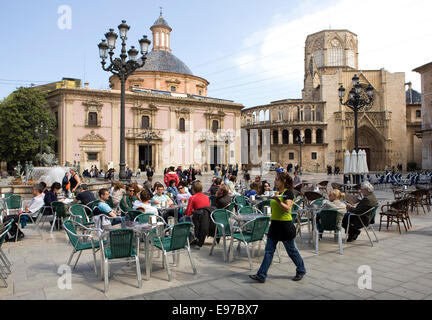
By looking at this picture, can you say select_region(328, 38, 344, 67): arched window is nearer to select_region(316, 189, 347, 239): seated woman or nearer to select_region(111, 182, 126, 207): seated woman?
select_region(111, 182, 126, 207): seated woman

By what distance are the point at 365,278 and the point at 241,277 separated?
164 cm

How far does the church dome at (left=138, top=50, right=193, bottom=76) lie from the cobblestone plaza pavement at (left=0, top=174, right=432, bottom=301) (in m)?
34.2

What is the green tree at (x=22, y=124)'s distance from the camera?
1140 inches

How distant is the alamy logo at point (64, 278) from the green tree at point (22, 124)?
27506 millimetres

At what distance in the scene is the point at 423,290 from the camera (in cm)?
407

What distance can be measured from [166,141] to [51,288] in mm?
Result: 30949

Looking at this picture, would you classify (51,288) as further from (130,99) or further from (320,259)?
(130,99)

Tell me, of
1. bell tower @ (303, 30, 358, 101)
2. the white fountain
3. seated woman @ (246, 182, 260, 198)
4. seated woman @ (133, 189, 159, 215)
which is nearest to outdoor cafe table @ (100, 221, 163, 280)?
seated woman @ (133, 189, 159, 215)

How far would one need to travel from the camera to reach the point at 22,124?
29.0m

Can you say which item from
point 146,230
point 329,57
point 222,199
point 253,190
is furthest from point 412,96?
point 146,230

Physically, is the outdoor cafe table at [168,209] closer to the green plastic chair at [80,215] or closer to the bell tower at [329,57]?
the green plastic chair at [80,215]

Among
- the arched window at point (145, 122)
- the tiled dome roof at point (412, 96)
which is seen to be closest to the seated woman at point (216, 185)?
the arched window at point (145, 122)

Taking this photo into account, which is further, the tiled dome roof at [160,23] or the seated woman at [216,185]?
the tiled dome roof at [160,23]
